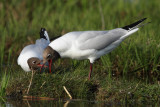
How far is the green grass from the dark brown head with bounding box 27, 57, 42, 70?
0.73 feet

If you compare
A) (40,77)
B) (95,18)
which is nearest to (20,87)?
(40,77)

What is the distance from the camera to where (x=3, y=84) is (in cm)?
527

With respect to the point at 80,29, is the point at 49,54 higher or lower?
lower

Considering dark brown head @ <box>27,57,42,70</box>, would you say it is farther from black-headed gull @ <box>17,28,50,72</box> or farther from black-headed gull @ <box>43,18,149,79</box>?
black-headed gull @ <box>43,18,149,79</box>

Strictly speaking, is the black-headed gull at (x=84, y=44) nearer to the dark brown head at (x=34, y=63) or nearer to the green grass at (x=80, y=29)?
the dark brown head at (x=34, y=63)

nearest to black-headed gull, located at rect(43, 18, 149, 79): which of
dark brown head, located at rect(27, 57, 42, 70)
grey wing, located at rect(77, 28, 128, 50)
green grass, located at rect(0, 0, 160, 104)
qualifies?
grey wing, located at rect(77, 28, 128, 50)

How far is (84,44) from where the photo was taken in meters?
6.33

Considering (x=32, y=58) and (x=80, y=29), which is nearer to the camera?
(x=32, y=58)

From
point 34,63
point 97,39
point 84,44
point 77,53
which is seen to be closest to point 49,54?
point 34,63

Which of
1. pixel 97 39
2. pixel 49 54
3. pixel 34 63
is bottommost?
pixel 34 63

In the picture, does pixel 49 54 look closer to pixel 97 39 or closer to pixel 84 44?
pixel 84 44

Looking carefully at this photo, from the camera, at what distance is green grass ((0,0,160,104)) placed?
564 cm

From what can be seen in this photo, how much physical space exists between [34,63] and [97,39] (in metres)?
1.16

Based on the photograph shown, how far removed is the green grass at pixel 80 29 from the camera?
5645 mm
